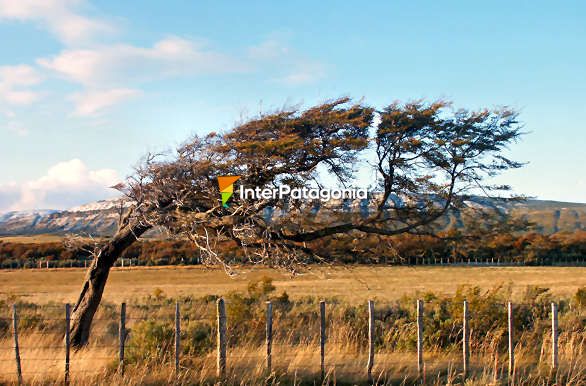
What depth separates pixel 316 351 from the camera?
12758mm

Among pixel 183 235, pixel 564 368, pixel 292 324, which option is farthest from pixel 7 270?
pixel 564 368

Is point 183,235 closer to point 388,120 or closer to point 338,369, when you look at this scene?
point 338,369

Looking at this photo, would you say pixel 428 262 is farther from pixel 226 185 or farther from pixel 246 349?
pixel 226 185

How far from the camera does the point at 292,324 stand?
1909 cm

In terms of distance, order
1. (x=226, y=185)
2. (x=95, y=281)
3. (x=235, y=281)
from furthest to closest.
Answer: (x=235, y=281) → (x=95, y=281) → (x=226, y=185)

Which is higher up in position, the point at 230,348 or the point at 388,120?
the point at 388,120

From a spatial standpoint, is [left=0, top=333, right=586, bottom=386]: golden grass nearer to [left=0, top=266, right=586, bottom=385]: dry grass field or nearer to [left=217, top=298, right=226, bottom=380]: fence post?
[left=0, top=266, right=586, bottom=385]: dry grass field

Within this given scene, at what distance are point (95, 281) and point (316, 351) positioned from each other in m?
5.07

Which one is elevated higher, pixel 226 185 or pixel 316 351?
pixel 226 185

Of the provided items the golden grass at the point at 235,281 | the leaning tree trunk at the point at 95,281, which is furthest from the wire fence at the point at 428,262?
the leaning tree trunk at the point at 95,281

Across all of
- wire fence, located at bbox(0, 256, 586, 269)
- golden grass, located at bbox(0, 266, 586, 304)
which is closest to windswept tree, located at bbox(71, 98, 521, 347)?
golden grass, located at bbox(0, 266, 586, 304)

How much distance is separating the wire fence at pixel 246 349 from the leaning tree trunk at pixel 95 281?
1.25 ft

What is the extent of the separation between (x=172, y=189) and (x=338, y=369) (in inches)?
196

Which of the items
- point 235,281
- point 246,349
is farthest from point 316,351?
point 235,281
